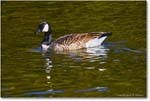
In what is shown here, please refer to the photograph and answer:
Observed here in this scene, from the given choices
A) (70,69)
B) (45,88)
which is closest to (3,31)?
(70,69)

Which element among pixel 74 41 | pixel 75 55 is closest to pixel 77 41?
pixel 74 41

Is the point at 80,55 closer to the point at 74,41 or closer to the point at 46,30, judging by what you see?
the point at 74,41

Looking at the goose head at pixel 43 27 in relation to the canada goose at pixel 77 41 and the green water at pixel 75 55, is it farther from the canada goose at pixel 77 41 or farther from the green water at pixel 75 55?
the canada goose at pixel 77 41

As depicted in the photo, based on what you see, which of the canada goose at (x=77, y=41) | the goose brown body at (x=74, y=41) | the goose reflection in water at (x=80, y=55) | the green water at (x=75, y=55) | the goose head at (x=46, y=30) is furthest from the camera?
the goose head at (x=46, y=30)

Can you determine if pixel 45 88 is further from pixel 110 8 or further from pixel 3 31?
pixel 110 8

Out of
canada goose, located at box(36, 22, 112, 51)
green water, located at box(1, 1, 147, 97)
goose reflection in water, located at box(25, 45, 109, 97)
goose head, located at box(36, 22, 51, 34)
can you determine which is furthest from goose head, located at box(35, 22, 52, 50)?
goose reflection in water, located at box(25, 45, 109, 97)

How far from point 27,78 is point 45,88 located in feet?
2.69

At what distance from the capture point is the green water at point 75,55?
1168 centimetres

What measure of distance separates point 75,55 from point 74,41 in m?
1.24

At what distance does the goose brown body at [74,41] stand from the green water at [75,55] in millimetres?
424

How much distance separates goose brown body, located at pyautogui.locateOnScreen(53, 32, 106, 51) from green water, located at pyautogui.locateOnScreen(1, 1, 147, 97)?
424 mm

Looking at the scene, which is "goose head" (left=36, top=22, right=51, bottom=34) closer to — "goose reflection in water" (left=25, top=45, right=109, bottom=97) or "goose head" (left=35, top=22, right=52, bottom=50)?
"goose head" (left=35, top=22, right=52, bottom=50)

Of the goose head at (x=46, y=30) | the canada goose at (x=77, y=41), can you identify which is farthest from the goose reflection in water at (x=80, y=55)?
the goose head at (x=46, y=30)

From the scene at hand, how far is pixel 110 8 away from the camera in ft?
63.2
